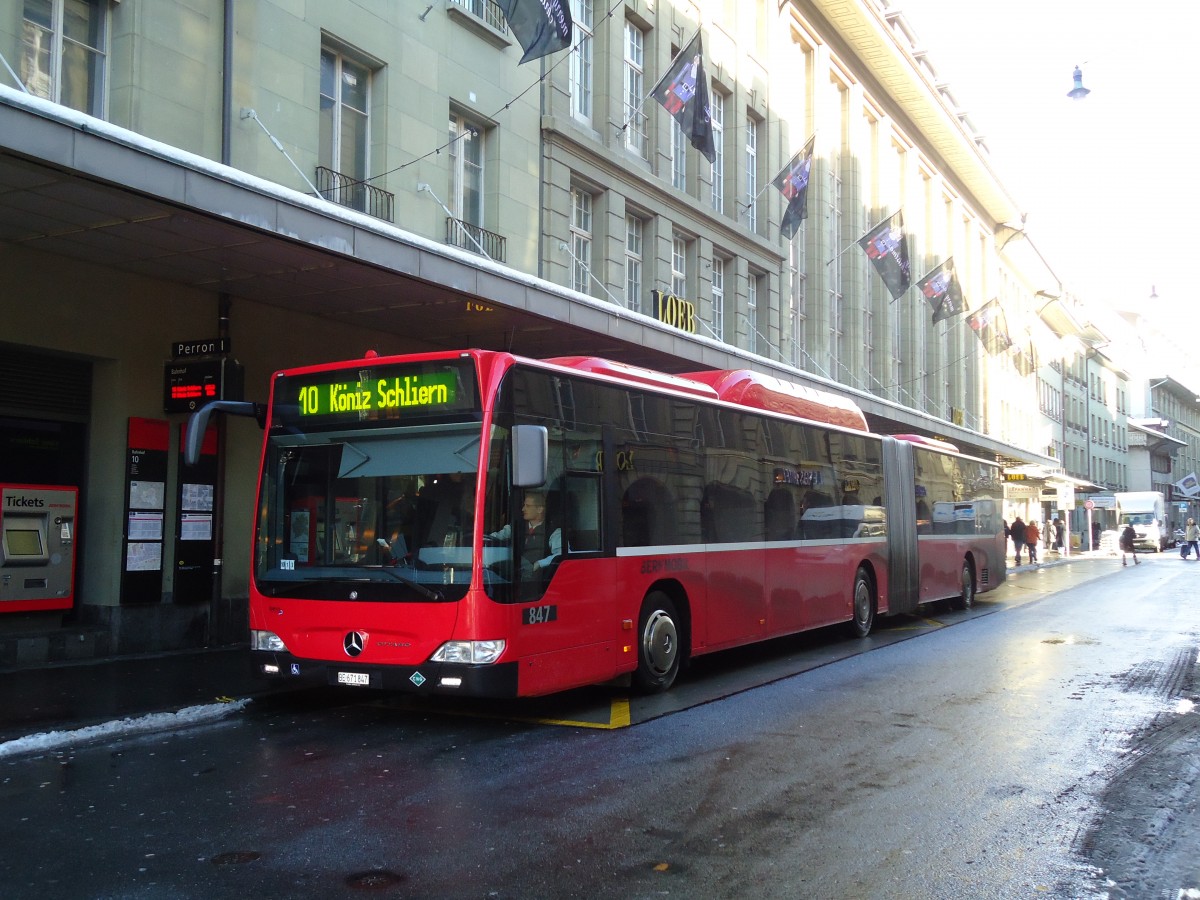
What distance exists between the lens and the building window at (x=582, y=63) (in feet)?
69.9

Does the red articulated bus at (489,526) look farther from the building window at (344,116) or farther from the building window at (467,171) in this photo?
the building window at (467,171)

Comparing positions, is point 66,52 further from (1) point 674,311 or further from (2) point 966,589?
(2) point 966,589

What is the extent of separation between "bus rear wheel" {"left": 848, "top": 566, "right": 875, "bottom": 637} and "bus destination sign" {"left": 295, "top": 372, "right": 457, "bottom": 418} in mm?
8713

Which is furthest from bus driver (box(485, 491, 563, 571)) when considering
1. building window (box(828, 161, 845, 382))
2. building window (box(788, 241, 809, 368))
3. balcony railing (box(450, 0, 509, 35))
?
building window (box(828, 161, 845, 382))

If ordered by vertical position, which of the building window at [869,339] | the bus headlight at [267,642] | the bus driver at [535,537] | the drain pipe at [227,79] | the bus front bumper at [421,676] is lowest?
the bus front bumper at [421,676]

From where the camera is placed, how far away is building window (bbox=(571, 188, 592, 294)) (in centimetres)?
2116

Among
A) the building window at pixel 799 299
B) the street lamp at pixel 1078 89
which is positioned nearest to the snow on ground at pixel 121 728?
the street lamp at pixel 1078 89

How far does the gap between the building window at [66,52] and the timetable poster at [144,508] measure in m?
3.70

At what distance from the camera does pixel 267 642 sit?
9.12 m

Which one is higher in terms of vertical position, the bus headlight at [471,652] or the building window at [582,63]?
the building window at [582,63]

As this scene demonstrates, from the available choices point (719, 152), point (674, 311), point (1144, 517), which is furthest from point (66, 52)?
point (1144, 517)

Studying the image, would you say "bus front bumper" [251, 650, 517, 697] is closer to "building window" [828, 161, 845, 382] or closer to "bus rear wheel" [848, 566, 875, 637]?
"bus rear wheel" [848, 566, 875, 637]

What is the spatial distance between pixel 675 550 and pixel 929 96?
35905 mm

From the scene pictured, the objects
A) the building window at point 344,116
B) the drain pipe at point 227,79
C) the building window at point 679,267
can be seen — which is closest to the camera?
the drain pipe at point 227,79
